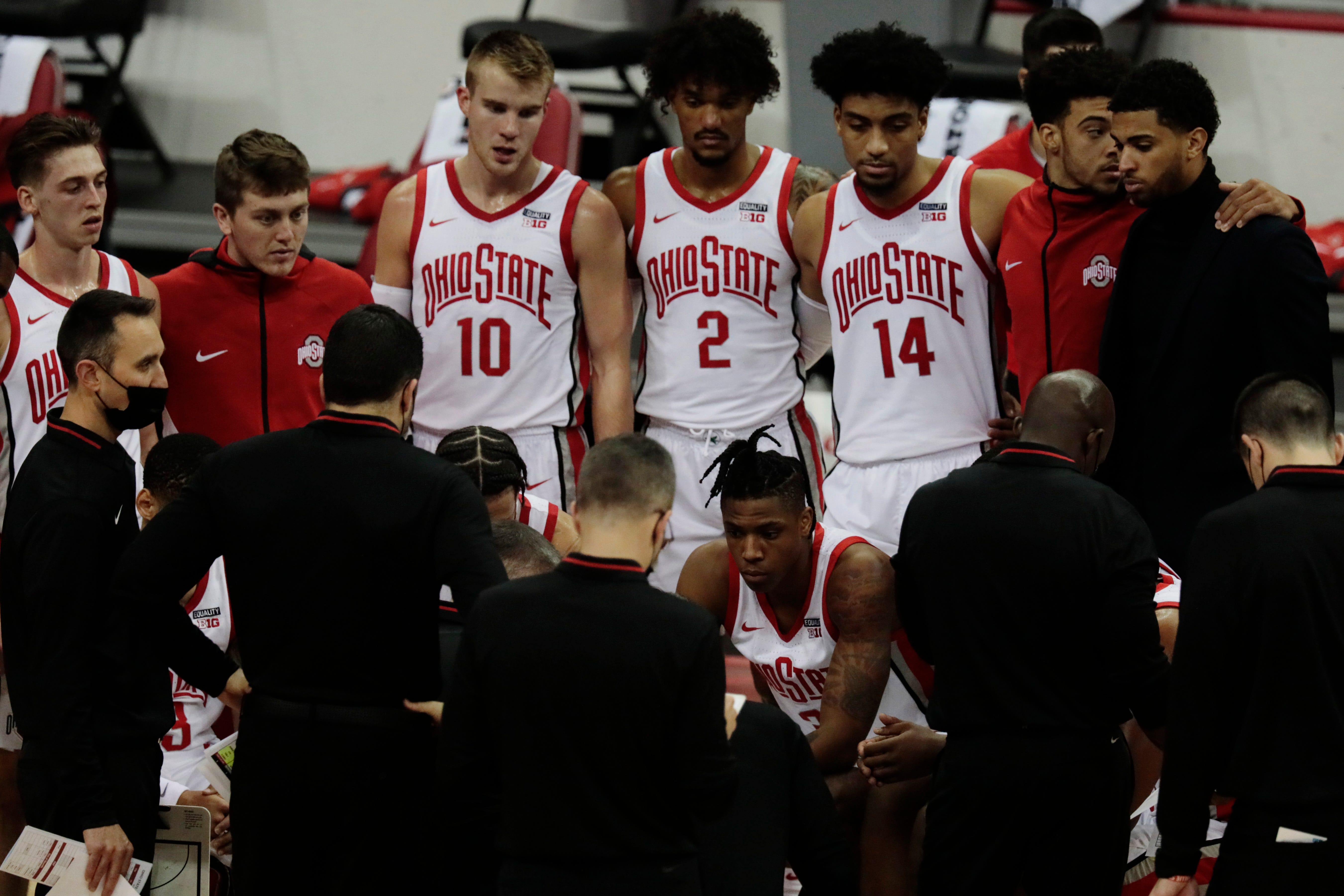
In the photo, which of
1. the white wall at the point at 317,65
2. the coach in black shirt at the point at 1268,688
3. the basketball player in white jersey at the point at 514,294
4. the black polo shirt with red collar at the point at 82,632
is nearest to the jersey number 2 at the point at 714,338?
the basketball player in white jersey at the point at 514,294

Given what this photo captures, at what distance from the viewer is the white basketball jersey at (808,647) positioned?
430 cm

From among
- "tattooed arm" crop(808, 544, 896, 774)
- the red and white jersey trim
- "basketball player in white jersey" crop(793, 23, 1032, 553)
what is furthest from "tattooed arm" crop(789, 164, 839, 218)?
the red and white jersey trim

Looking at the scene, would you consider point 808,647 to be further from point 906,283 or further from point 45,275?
point 45,275

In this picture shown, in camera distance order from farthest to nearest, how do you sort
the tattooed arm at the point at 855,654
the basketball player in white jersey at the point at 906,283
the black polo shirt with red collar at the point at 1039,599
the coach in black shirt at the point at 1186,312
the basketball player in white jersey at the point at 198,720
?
the basketball player in white jersey at the point at 906,283, the basketball player in white jersey at the point at 198,720, the tattooed arm at the point at 855,654, the coach in black shirt at the point at 1186,312, the black polo shirt with red collar at the point at 1039,599

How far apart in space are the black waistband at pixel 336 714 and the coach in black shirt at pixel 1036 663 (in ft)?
3.80

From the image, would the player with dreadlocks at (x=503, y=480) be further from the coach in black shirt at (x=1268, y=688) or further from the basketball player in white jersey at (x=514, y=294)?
the coach in black shirt at (x=1268, y=688)

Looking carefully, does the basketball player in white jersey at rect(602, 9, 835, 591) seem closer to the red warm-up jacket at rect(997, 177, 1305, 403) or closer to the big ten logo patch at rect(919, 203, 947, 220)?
the big ten logo patch at rect(919, 203, 947, 220)

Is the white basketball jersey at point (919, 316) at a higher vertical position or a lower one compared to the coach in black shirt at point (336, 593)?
higher

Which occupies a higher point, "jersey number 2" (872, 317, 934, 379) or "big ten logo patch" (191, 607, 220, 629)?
"jersey number 2" (872, 317, 934, 379)

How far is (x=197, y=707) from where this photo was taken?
4.53 meters

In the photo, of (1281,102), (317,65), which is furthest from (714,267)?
(317,65)

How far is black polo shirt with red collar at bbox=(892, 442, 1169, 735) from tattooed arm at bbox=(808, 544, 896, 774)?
0.58m

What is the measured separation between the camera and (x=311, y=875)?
10.9ft

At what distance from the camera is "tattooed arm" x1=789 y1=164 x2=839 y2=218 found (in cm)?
511
